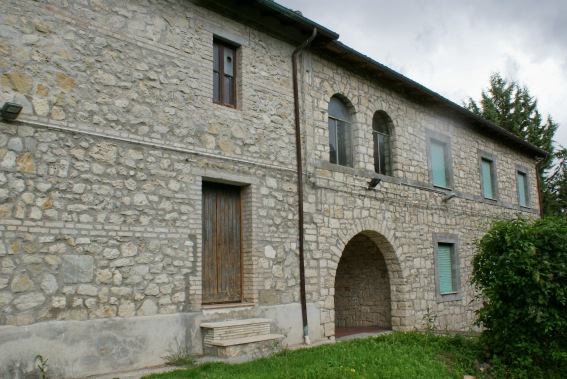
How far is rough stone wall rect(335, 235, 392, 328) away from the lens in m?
10.9

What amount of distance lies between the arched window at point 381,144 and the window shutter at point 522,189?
7665 millimetres

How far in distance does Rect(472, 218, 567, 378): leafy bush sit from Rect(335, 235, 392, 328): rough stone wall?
3.52 m

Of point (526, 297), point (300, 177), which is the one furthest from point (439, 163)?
point (526, 297)

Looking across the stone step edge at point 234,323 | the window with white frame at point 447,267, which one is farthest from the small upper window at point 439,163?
the stone step edge at point 234,323

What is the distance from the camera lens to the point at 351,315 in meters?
11.4

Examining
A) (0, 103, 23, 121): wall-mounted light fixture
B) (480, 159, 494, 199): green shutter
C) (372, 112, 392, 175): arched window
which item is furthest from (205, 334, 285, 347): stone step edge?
(480, 159, 494, 199): green shutter

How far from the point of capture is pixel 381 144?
1111cm

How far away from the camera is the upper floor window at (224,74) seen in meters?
8.00

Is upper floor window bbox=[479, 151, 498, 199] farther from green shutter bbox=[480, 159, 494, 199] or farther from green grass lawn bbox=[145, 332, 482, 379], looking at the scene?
green grass lawn bbox=[145, 332, 482, 379]

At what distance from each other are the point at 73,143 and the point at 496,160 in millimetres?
12942

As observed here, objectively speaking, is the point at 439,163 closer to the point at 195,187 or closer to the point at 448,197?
the point at 448,197

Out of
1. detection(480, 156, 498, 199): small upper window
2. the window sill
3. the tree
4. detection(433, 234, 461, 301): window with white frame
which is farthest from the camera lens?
the tree

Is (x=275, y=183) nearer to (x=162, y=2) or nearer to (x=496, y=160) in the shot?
(x=162, y=2)

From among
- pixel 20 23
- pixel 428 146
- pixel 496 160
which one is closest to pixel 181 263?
pixel 20 23
